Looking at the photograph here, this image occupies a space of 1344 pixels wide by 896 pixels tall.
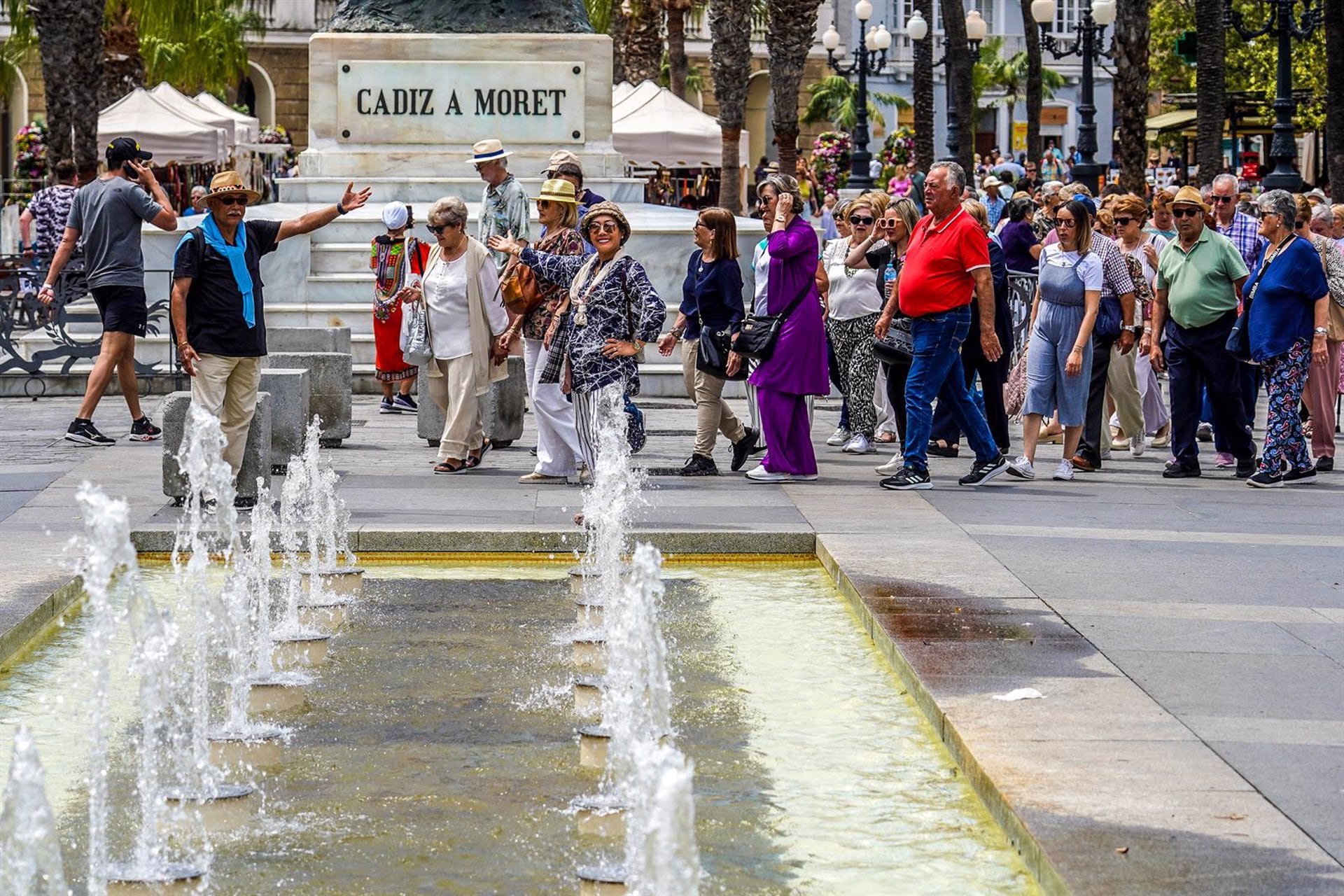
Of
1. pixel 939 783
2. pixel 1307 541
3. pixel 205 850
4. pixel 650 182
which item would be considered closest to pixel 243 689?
pixel 205 850

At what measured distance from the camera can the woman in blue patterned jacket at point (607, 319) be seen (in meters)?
11.0

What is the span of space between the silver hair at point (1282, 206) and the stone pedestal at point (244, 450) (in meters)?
5.98

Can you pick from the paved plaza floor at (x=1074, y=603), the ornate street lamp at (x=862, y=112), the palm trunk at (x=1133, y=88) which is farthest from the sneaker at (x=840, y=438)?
the ornate street lamp at (x=862, y=112)

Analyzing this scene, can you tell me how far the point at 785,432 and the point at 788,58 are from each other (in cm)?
2907

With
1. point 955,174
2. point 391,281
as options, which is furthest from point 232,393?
point 391,281

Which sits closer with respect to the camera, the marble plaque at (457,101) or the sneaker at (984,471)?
the sneaker at (984,471)

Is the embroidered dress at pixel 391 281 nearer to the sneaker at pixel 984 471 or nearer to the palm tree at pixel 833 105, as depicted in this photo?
the sneaker at pixel 984 471

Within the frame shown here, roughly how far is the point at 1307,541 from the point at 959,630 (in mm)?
3248

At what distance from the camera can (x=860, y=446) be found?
13.8 metres

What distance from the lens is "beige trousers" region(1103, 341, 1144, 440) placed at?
13906mm

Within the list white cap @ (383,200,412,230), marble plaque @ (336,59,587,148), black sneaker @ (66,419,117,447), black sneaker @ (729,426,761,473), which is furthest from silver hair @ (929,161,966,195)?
marble plaque @ (336,59,587,148)

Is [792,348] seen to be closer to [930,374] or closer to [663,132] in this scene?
[930,374]

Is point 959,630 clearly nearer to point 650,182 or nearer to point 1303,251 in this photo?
point 1303,251

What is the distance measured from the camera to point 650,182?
38156 mm
